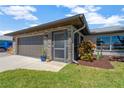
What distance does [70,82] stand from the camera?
4668 mm

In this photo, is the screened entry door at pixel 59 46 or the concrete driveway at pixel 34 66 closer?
the concrete driveway at pixel 34 66

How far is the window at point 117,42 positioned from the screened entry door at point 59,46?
764cm

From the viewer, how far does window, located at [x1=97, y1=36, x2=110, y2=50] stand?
14.5m

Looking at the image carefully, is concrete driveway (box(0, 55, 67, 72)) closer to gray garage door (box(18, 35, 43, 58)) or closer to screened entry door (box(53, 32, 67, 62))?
screened entry door (box(53, 32, 67, 62))

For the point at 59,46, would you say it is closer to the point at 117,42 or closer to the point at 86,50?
the point at 86,50

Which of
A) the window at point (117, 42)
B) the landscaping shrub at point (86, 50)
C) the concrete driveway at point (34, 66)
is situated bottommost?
the concrete driveway at point (34, 66)

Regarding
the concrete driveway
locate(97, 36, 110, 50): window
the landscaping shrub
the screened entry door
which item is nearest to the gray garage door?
the screened entry door

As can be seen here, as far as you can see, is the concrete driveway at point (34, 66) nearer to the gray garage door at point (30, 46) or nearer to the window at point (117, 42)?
the gray garage door at point (30, 46)

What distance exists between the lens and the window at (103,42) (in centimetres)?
1448

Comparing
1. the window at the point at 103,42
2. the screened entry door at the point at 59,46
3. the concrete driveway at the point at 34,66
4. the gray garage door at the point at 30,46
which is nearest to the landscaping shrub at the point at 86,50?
the screened entry door at the point at 59,46

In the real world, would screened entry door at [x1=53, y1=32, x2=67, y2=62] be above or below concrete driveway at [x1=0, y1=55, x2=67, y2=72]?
above

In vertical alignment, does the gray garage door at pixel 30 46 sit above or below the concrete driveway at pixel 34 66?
above

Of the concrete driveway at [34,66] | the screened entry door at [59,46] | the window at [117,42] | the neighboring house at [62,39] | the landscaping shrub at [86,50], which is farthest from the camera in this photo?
the window at [117,42]

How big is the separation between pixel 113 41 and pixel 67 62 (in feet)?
26.0
